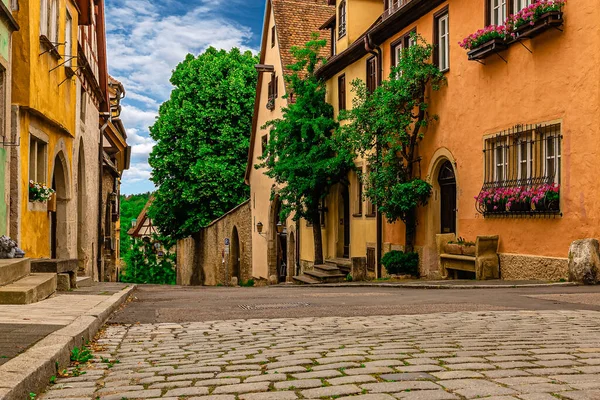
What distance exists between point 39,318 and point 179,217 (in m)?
Result: 33.9

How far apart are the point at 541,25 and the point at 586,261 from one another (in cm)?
438

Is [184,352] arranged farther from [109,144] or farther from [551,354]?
[109,144]

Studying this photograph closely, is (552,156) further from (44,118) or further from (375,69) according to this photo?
(44,118)

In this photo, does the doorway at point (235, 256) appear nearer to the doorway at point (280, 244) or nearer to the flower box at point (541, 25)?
the doorway at point (280, 244)

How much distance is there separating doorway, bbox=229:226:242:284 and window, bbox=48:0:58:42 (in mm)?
23568

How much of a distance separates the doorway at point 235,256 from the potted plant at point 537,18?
25.5 m

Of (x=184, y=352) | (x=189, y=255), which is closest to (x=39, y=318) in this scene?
(x=184, y=352)

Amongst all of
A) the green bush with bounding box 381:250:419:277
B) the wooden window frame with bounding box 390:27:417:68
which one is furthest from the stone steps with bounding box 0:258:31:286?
the wooden window frame with bounding box 390:27:417:68

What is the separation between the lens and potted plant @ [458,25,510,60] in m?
15.4

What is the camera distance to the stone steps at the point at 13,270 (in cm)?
890

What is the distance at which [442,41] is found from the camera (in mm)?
18766

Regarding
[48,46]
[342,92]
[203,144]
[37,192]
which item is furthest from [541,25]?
[203,144]

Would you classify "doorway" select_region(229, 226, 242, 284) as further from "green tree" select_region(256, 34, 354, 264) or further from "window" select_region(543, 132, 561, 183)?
"window" select_region(543, 132, 561, 183)

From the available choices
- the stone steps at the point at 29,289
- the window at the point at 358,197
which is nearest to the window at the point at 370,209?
the window at the point at 358,197
